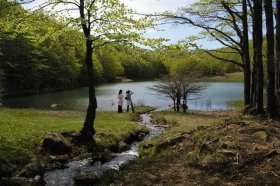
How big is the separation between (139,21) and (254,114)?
708cm

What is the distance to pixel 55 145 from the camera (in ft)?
52.7

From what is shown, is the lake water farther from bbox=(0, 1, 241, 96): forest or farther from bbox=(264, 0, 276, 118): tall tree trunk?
bbox=(264, 0, 276, 118): tall tree trunk

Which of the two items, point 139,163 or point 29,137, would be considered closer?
point 139,163

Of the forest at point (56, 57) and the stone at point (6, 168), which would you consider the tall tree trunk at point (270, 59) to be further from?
the stone at point (6, 168)

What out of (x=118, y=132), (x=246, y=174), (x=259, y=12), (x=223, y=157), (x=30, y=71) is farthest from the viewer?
(x=30, y=71)

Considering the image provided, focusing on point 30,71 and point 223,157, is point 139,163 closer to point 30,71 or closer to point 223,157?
point 223,157

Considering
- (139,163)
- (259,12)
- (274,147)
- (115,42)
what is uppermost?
(259,12)

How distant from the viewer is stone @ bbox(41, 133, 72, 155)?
16.0m

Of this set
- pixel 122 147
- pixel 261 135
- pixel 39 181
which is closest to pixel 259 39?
pixel 261 135

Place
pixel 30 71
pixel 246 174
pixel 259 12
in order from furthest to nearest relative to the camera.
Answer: pixel 30 71 < pixel 259 12 < pixel 246 174

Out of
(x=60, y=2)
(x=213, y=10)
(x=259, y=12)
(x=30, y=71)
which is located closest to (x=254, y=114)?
(x=259, y=12)

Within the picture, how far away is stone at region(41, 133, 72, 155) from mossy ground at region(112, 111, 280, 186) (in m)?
3.59

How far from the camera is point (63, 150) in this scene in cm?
1625

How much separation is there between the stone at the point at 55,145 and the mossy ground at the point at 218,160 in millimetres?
3588
